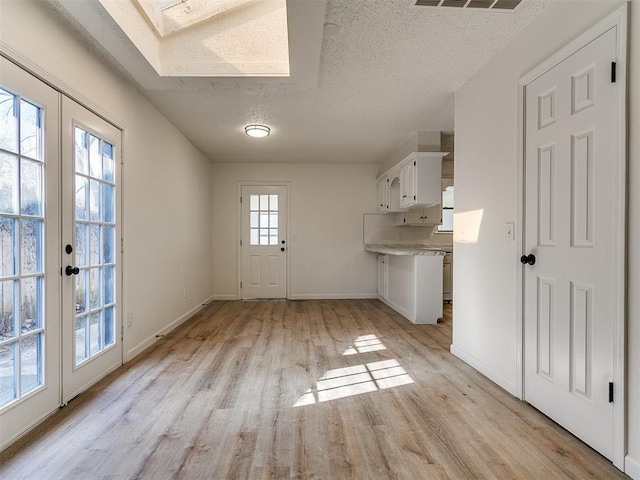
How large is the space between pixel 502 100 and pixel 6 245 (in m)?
3.15

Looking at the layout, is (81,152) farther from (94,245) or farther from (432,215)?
(432,215)

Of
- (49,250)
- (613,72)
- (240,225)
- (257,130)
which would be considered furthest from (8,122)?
(240,225)

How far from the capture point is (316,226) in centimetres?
611

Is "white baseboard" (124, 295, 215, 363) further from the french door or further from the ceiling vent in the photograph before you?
the ceiling vent

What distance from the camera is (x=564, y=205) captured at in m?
1.84

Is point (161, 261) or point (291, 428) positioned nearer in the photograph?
point (291, 428)

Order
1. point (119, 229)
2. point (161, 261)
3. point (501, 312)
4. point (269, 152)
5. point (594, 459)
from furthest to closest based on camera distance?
point (269, 152) < point (161, 261) < point (119, 229) < point (501, 312) < point (594, 459)

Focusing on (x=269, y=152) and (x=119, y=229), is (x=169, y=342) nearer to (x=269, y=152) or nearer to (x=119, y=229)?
(x=119, y=229)

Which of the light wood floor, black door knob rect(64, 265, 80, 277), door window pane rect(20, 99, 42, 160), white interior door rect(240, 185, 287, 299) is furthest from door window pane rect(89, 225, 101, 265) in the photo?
white interior door rect(240, 185, 287, 299)

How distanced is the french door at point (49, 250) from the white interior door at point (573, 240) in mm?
2884

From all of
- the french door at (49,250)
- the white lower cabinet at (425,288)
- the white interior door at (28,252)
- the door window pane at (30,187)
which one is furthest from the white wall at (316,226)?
the door window pane at (30,187)

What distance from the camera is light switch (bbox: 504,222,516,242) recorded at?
2273 mm

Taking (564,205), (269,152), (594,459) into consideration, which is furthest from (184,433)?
(269,152)

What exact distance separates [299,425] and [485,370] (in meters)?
1.56
